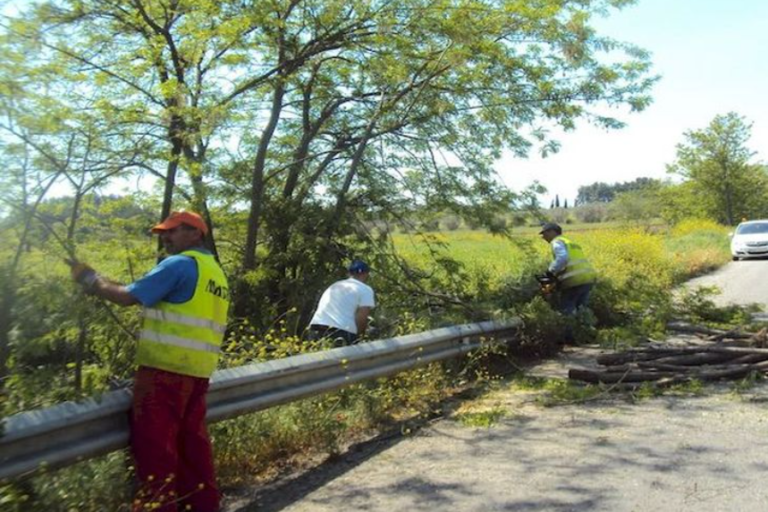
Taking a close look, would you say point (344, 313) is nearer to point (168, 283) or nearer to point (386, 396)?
point (386, 396)

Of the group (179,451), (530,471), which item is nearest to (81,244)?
(179,451)

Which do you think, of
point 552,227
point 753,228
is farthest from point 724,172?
point 552,227

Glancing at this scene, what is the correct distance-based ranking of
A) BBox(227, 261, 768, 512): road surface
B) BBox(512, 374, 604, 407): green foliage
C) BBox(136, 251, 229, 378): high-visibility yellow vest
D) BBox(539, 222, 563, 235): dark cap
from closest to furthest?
BBox(136, 251, 229, 378): high-visibility yellow vest, BBox(227, 261, 768, 512): road surface, BBox(512, 374, 604, 407): green foliage, BBox(539, 222, 563, 235): dark cap

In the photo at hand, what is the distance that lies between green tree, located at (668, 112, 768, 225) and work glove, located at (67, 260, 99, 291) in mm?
52949

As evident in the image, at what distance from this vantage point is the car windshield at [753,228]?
29703mm

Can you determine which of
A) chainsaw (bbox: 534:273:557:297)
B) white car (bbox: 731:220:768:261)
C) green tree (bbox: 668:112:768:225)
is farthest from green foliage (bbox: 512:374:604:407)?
green tree (bbox: 668:112:768:225)

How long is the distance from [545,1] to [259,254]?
197 inches

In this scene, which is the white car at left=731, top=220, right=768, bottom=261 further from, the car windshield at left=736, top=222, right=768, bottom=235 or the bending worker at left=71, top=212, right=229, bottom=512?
the bending worker at left=71, top=212, right=229, bottom=512

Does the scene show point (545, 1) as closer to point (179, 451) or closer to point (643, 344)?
point (643, 344)

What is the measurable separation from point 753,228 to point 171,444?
30.7 meters

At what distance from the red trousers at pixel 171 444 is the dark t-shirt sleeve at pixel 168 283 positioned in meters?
0.42

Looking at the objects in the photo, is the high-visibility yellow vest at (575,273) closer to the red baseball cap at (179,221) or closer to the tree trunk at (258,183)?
the tree trunk at (258,183)

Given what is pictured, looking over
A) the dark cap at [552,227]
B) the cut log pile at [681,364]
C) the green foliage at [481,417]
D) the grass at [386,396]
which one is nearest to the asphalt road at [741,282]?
the grass at [386,396]

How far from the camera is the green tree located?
1996 inches
